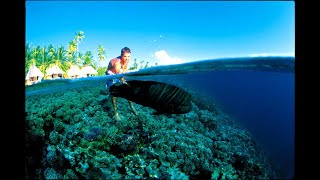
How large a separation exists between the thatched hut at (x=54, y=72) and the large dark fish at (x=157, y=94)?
2696mm

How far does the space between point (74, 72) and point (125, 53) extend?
167 cm

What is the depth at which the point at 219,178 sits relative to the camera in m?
5.89

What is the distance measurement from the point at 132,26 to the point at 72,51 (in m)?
1.48

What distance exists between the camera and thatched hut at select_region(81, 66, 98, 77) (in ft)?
19.8

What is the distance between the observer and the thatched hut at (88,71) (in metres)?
6.03

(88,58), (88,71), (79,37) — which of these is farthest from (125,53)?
(88,71)

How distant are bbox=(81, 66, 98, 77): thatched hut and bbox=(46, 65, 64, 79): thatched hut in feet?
1.78

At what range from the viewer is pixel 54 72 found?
6078mm

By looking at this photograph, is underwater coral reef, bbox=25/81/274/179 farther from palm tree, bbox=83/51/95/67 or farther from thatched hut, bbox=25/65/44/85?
palm tree, bbox=83/51/95/67

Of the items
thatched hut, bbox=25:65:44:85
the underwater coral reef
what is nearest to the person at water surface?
the underwater coral reef

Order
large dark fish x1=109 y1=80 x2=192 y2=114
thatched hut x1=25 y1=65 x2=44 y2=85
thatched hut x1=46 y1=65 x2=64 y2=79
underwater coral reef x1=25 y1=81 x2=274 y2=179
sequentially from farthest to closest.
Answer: thatched hut x1=46 y1=65 x2=64 y2=79
thatched hut x1=25 y1=65 x2=44 y2=85
underwater coral reef x1=25 y1=81 x2=274 y2=179
large dark fish x1=109 y1=80 x2=192 y2=114

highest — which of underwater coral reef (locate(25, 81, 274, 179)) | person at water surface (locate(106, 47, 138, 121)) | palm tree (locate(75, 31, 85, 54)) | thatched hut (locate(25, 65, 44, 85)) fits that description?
palm tree (locate(75, 31, 85, 54))
